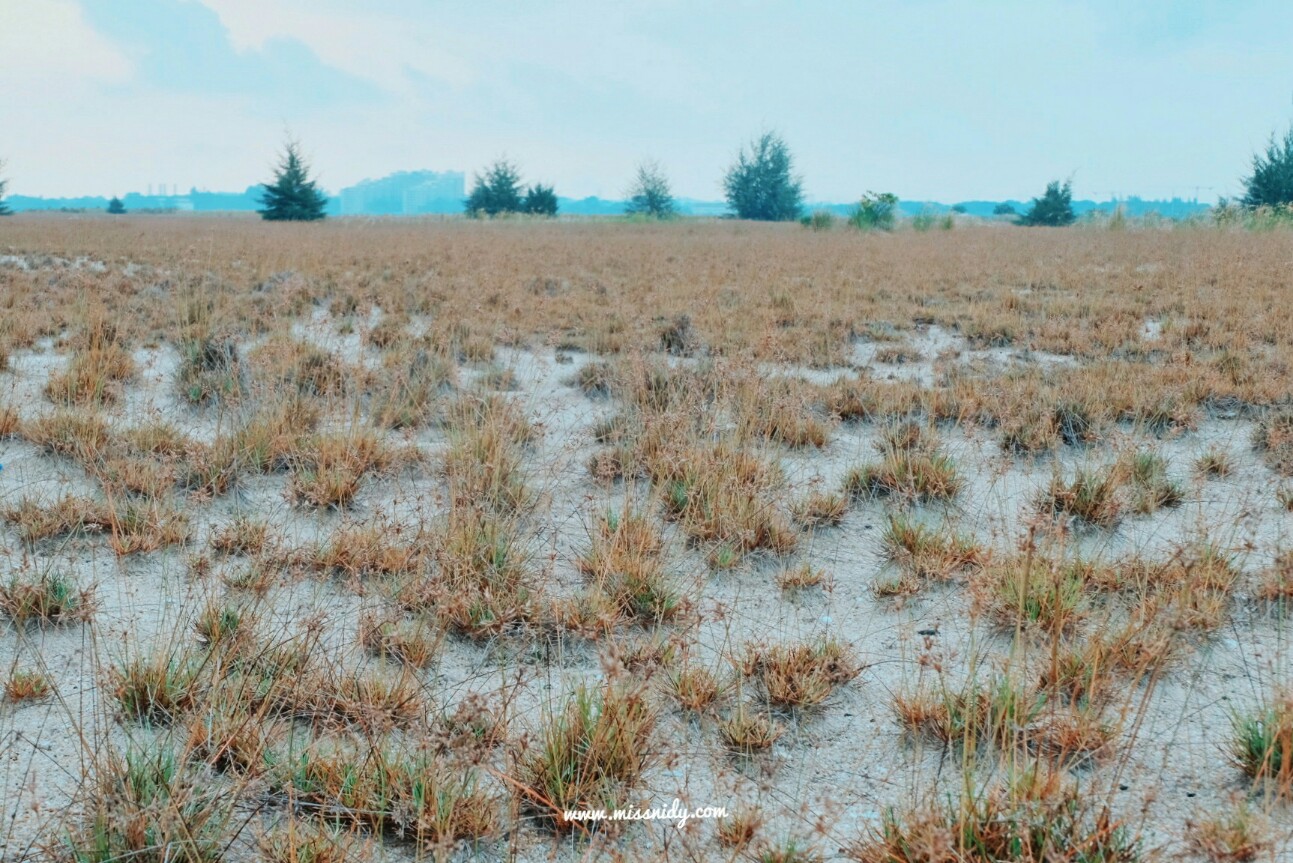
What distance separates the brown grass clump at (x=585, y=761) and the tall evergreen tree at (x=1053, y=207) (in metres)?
32.8

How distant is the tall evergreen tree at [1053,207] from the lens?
101ft

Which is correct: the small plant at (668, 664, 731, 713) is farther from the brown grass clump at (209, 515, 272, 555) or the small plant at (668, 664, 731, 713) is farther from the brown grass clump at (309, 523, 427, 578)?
the brown grass clump at (209, 515, 272, 555)

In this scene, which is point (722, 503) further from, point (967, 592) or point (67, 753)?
point (67, 753)

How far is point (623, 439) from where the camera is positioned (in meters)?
4.68

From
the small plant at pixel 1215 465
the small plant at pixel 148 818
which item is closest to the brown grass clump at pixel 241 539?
the small plant at pixel 148 818

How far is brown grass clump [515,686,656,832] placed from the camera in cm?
200

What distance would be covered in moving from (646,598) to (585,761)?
92 centimetres

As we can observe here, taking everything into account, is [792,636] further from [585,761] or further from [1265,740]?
[1265,740]

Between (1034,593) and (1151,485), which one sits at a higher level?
(1151,485)

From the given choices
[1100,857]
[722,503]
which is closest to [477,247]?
[722,503]

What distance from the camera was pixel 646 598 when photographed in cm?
294

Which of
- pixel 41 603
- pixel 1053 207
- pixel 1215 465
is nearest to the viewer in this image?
pixel 41 603

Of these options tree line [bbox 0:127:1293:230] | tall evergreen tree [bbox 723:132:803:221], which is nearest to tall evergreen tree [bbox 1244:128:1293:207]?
tree line [bbox 0:127:1293:230]

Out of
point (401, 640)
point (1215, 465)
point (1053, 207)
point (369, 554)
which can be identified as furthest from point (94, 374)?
point (1053, 207)
